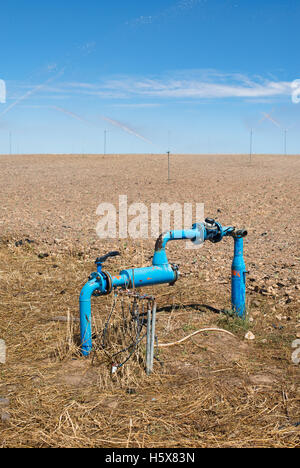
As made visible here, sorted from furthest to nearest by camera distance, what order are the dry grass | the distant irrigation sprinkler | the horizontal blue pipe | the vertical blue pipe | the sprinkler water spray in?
the vertical blue pipe
the horizontal blue pipe
the sprinkler water spray
the distant irrigation sprinkler
the dry grass

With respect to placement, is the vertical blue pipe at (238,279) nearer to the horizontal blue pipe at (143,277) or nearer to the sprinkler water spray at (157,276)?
the sprinkler water spray at (157,276)

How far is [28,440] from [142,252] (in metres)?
5.32

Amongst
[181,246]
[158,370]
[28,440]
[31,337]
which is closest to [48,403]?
[28,440]

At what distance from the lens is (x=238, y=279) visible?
5.00 m

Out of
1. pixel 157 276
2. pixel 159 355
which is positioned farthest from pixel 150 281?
pixel 159 355

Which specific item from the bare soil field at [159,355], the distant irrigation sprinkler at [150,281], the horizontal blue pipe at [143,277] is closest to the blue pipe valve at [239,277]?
the distant irrigation sprinkler at [150,281]

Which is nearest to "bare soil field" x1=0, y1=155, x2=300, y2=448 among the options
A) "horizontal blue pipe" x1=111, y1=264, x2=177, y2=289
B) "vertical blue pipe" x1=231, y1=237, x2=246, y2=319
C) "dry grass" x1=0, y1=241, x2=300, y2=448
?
"dry grass" x1=0, y1=241, x2=300, y2=448

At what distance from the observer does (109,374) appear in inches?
149

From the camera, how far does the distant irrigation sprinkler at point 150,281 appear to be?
12.9 ft

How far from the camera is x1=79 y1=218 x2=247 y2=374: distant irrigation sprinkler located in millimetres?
3930

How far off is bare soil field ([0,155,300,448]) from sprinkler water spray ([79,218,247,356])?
0.70ft

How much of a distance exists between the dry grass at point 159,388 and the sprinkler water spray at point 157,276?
0.60 feet

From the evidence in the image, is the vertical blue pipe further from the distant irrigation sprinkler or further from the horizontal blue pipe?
the horizontal blue pipe

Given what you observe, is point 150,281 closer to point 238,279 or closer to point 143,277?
point 143,277
